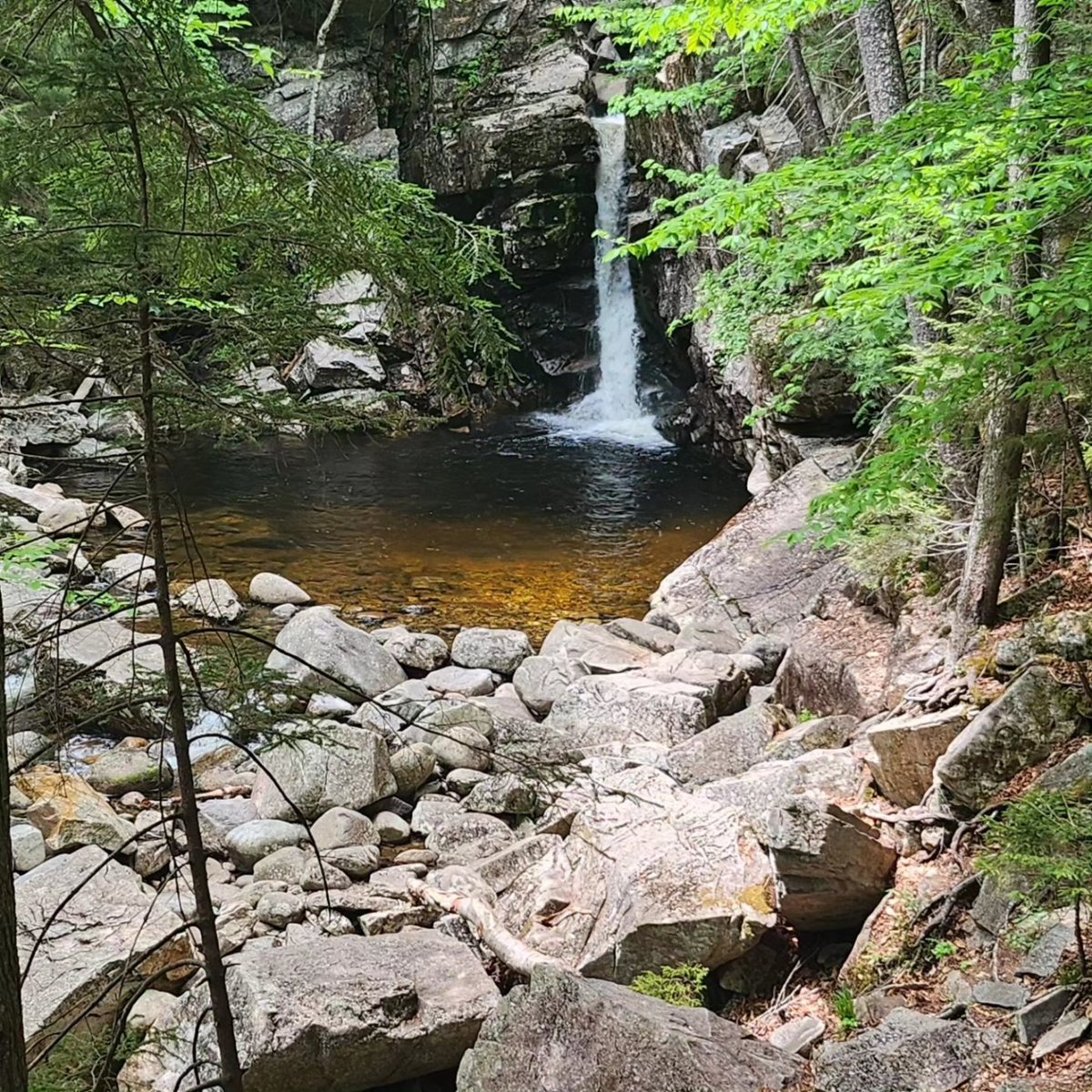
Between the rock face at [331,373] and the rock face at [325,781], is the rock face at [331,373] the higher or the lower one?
the higher one

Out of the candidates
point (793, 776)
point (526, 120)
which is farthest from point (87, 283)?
point (526, 120)

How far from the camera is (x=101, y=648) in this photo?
8.40m

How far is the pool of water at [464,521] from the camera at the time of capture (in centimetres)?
1203

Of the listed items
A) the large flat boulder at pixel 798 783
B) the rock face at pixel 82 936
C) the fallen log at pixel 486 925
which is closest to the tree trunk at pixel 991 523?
the large flat boulder at pixel 798 783

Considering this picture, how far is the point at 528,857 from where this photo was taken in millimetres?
5605

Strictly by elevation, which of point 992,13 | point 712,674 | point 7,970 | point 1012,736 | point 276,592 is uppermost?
point 992,13

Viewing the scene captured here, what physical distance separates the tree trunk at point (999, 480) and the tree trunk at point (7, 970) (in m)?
4.84

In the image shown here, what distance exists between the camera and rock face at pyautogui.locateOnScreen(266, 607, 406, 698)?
8562 mm

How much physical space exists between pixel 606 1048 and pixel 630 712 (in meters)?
4.82

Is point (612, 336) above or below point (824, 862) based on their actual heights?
above

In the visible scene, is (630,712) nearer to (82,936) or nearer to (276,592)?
(82,936)

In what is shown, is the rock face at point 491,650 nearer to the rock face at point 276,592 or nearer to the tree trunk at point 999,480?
the rock face at point 276,592

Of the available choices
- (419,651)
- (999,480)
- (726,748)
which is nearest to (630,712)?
(726,748)

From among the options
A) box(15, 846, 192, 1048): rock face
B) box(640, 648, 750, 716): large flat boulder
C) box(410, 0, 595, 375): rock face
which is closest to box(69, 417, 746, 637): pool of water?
box(640, 648, 750, 716): large flat boulder
